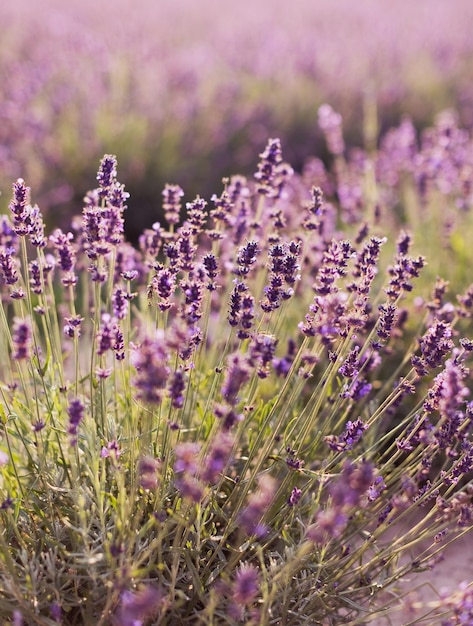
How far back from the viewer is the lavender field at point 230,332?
1.80 m

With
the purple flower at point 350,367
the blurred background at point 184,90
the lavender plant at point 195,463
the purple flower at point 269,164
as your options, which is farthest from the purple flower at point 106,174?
the blurred background at point 184,90

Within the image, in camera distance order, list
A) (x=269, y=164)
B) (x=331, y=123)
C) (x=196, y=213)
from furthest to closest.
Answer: (x=331, y=123)
(x=269, y=164)
(x=196, y=213)

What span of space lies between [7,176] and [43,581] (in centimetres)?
372

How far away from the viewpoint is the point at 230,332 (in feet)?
7.49

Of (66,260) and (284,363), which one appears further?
(284,363)

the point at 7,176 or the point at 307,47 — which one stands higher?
the point at 307,47

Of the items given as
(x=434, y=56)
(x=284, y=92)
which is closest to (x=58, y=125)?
(x=284, y=92)

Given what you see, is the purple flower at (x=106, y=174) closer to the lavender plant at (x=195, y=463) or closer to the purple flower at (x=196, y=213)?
the lavender plant at (x=195, y=463)

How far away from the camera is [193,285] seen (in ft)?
5.94

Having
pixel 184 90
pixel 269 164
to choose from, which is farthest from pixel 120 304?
pixel 184 90

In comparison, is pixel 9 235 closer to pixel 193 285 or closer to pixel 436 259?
pixel 193 285

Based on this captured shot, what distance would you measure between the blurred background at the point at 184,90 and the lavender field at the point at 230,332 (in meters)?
0.04

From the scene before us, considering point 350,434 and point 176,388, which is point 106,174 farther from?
point 350,434

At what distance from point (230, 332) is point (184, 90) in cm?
530
